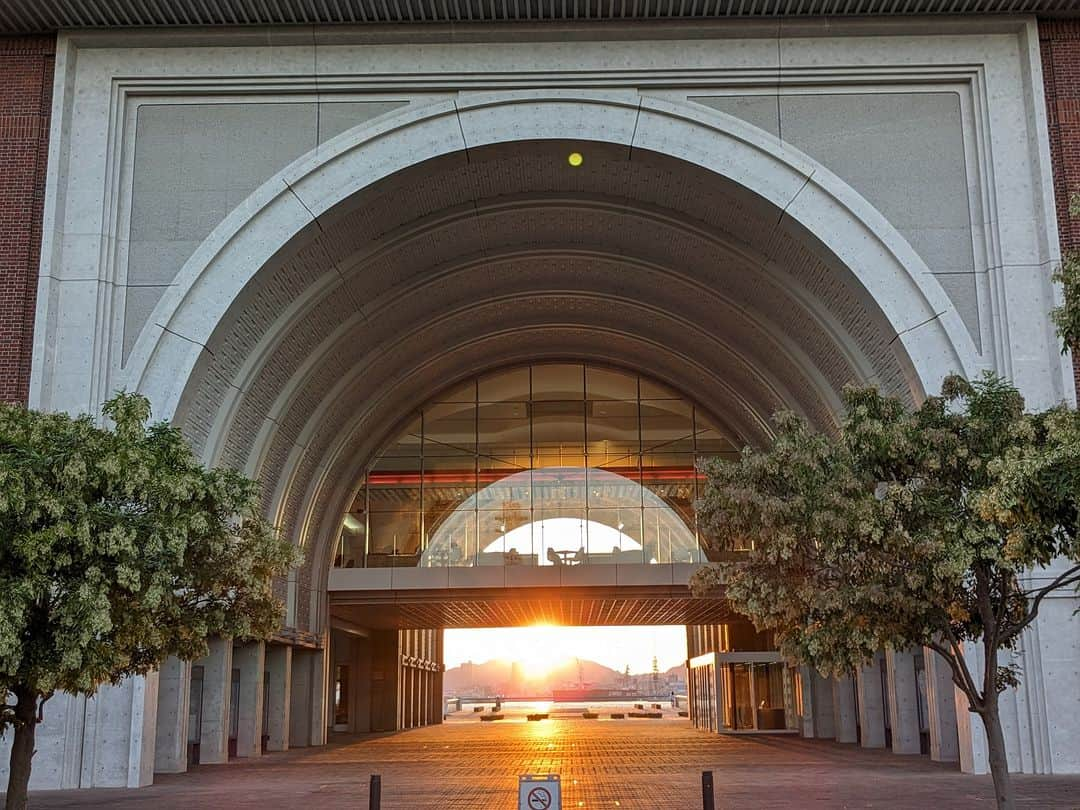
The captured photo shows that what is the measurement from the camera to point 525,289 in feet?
102

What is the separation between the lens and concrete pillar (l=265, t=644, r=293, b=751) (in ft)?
102

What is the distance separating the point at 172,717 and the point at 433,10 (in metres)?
15.1

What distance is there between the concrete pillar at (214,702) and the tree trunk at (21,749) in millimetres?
12444

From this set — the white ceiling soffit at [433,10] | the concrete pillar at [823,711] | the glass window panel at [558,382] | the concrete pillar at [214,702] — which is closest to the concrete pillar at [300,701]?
the concrete pillar at [214,702]

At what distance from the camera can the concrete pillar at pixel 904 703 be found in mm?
26109

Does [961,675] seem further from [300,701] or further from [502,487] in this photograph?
[300,701]

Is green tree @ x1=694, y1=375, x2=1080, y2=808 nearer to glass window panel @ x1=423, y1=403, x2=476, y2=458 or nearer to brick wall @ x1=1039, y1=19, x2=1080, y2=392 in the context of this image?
brick wall @ x1=1039, y1=19, x2=1080, y2=392

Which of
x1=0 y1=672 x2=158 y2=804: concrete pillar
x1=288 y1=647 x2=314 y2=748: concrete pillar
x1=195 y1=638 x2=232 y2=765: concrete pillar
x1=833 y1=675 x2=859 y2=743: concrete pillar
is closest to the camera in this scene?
x1=0 y1=672 x2=158 y2=804: concrete pillar

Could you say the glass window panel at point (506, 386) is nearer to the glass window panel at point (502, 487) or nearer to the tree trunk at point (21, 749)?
the glass window panel at point (502, 487)

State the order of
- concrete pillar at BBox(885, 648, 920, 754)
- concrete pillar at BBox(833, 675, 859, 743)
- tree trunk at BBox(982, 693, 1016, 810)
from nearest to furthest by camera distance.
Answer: tree trunk at BBox(982, 693, 1016, 810) → concrete pillar at BBox(885, 648, 920, 754) → concrete pillar at BBox(833, 675, 859, 743)

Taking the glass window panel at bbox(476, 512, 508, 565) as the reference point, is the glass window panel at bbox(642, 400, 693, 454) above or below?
above

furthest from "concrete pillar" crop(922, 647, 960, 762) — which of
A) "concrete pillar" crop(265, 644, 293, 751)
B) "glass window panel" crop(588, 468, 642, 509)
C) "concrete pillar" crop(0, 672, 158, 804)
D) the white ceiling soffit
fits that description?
"concrete pillar" crop(265, 644, 293, 751)

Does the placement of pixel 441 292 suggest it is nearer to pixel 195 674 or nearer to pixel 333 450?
pixel 333 450

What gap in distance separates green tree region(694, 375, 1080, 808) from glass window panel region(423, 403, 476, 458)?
68.9ft
